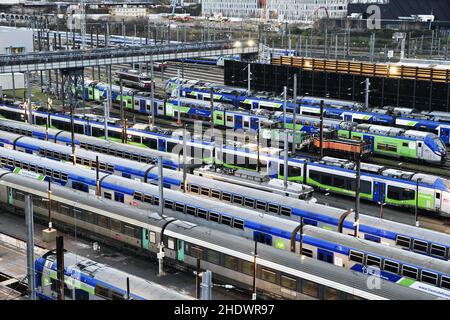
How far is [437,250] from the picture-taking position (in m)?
28.9

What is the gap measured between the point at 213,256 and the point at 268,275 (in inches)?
126

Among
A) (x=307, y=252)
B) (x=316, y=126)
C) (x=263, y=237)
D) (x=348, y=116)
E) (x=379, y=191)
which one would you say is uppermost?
(x=348, y=116)

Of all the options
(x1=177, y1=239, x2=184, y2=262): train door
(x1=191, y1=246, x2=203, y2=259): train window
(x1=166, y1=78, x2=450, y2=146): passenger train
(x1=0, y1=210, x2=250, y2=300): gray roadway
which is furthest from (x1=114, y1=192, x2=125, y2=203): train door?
(x1=166, y1=78, x2=450, y2=146): passenger train

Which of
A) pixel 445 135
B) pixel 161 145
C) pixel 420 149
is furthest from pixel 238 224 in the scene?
pixel 445 135

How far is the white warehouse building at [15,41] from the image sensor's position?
10448 cm

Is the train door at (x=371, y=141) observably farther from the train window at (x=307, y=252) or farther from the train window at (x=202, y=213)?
the train window at (x=307, y=252)

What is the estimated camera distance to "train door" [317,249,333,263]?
93.7ft

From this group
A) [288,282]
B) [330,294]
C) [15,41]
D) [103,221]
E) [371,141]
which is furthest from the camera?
[15,41]

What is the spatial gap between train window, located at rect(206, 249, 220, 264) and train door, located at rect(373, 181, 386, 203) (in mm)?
Result: 15627

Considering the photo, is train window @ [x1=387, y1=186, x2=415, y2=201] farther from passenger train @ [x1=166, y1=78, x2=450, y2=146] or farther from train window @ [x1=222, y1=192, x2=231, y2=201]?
passenger train @ [x1=166, y1=78, x2=450, y2=146]

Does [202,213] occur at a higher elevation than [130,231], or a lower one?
higher

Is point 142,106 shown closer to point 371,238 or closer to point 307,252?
point 371,238

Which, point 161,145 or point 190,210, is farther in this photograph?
point 161,145
